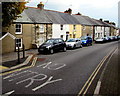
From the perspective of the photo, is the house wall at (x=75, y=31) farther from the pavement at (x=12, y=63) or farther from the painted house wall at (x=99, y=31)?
the pavement at (x=12, y=63)

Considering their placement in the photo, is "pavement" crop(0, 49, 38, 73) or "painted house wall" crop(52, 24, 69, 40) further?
"painted house wall" crop(52, 24, 69, 40)

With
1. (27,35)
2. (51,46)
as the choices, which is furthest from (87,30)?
(51,46)

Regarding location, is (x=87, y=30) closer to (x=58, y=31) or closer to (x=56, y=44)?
(x=58, y=31)

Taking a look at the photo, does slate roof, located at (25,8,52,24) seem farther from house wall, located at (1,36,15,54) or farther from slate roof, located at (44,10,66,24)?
house wall, located at (1,36,15,54)

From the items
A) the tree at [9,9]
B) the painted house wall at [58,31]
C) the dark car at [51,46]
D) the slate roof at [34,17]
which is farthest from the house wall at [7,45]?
the painted house wall at [58,31]

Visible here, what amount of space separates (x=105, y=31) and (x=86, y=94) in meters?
51.6

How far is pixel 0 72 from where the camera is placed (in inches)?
380

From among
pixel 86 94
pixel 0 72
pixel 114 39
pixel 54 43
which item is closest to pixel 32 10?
pixel 54 43

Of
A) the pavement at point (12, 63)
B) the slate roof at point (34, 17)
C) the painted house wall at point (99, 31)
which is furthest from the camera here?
the painted house wall at point (99, 31)

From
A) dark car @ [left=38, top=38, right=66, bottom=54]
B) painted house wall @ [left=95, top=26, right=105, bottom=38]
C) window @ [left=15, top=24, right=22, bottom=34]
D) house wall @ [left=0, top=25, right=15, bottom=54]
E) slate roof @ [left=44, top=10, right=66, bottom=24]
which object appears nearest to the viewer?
dark car @ [left=38, top=38, right=66, bottom=54]

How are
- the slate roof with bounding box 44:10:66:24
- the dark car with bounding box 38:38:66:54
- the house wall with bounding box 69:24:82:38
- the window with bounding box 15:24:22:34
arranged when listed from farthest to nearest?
1. the house wall with bounding box 69:24:82:38
2. the slate roof with bounding box 44:10:66:24
3. the window with bounding box 15:24:22:34
4. the dark car with bounding box 38:38:66:54

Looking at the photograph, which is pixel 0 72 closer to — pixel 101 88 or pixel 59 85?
pixel 59 85

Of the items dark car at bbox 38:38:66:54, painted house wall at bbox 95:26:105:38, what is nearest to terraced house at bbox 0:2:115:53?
dark car at bbox 38:38:66:54

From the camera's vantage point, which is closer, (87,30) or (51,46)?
(51,46)
